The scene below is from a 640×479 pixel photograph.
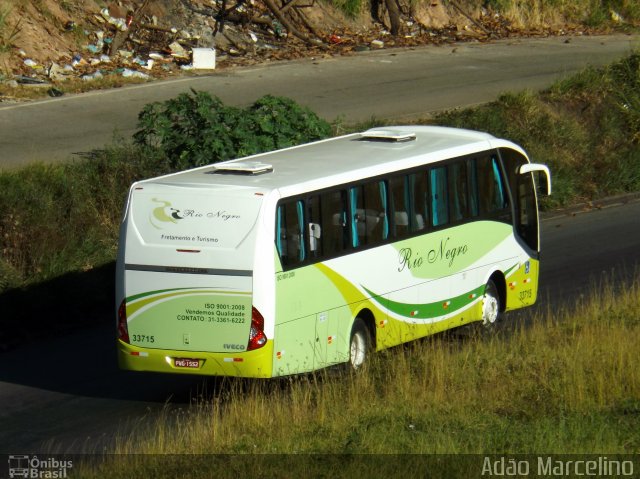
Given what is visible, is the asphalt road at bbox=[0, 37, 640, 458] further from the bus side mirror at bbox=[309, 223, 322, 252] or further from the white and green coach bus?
the bus side mirror at bbox=[309, 223, 322, 252]

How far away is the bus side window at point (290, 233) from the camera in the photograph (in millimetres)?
13141

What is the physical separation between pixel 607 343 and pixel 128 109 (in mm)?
15598

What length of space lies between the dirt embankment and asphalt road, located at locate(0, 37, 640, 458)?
142 cm

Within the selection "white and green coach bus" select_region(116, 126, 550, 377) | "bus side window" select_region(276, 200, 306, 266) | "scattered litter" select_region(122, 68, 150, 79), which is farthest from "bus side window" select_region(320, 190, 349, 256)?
"scattered litter" select_region(122, 68, 150, 79)

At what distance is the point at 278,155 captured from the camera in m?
15.5

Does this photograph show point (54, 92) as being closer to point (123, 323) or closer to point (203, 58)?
point (203, 58)

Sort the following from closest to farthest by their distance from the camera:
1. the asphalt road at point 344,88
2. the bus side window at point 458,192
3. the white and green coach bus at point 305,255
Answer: the white and green coach bus at point 305,255
the bus side window at point 458,192
the asphalt road at point 344,88

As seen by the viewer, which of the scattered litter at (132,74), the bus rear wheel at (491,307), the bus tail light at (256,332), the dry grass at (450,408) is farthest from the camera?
the scattered litter at (132,74)

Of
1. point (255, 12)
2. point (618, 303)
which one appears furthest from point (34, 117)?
point (618, 303)

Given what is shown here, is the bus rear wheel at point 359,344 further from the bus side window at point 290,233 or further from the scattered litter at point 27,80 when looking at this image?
the scattered litter at point 27,80

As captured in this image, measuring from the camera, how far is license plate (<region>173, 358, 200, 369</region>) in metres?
13.1

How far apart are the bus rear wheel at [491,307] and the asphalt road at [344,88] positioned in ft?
25.5

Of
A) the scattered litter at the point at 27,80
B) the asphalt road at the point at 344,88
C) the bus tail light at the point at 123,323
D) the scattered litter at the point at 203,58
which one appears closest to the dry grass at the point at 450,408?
the bus tail light at the point at 123,323

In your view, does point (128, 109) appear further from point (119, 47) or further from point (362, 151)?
point (362, 151)
